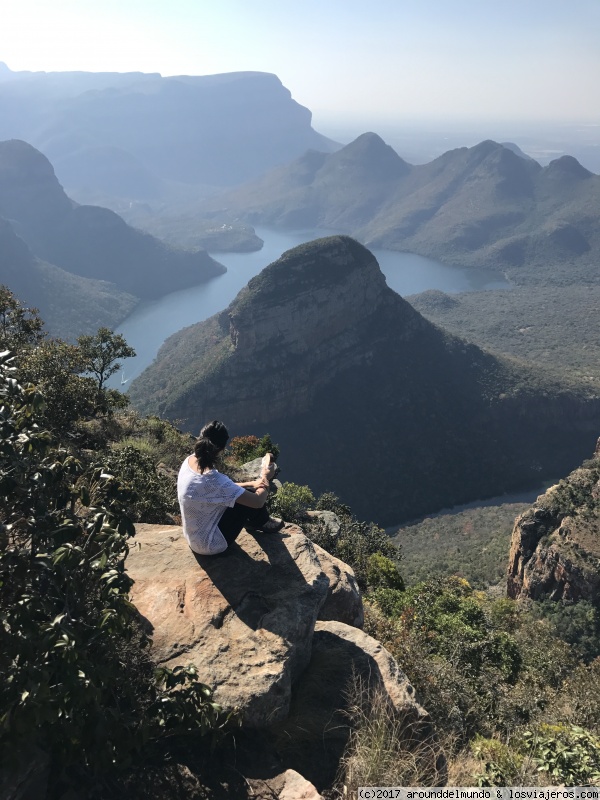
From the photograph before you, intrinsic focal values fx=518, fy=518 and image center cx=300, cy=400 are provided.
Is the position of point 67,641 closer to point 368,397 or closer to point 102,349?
point 102,349

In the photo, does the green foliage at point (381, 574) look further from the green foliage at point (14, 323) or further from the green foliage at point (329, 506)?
the green foliage at point (14, 323)

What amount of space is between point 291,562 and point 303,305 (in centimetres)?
7610

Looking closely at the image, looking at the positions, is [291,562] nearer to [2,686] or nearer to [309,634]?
[309,634]

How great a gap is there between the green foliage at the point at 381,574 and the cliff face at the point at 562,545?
16.4 metres

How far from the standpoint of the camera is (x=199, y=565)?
701 centimetres

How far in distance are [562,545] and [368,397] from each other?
44.5 metres

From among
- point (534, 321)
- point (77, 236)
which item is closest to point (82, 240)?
point (77, 236)

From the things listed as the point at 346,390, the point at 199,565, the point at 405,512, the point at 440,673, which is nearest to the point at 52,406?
the point at 199,565

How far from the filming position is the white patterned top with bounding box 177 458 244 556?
22.0ft

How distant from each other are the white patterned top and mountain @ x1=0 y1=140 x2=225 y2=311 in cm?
17943

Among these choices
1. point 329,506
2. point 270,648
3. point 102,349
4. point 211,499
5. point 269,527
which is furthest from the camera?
point 329,506

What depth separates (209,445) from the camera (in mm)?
6777

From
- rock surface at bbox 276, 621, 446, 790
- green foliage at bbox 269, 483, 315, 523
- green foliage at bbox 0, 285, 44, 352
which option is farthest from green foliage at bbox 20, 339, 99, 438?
rock surface at bbox 276, 621, 446, 790

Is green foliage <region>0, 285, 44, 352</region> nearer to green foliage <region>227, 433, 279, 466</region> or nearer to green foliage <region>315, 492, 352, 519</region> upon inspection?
green foliage <region>227, 433, 279, 466</region>
